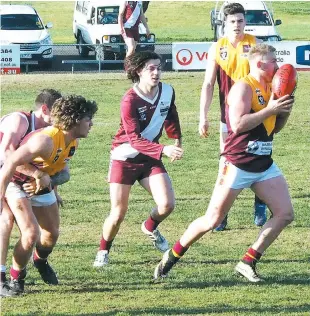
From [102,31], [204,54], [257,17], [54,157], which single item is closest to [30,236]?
[54,157]

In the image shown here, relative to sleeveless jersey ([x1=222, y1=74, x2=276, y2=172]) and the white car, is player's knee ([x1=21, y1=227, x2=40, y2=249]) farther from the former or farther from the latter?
the white car

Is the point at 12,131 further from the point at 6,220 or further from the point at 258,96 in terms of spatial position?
the point at 258,96

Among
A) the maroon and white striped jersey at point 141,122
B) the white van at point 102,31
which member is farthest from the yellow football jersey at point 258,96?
the white van at point 102,31

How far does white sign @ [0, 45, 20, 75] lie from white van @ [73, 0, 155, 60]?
2.15 meters

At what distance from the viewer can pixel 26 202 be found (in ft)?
26.5

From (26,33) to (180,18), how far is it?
19.2m

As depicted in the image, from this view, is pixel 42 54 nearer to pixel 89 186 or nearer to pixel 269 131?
pixel 89 186

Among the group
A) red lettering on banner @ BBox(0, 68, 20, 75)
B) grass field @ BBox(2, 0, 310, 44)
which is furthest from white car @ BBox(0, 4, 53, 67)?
grass field @ BBox(2, 0, 310, 44)

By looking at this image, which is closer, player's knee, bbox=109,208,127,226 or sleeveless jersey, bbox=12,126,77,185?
sleeveless jersey, bbox=12,126,77,185

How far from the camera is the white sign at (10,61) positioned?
2573 cm

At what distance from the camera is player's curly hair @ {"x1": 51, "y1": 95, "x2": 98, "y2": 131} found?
7801 mm

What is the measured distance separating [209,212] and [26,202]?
150cm

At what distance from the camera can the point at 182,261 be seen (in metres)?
9.43

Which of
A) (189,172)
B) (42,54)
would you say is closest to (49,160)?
(189,172)
